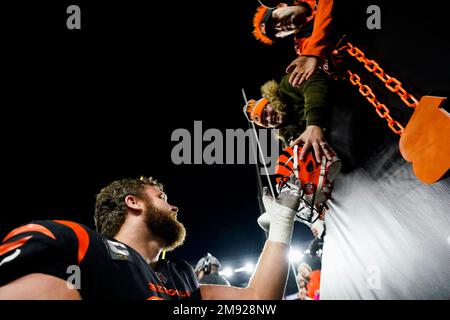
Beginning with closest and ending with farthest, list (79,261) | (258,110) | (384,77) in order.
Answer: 1. (79,261)
2. (384,77)
3. (258,110)

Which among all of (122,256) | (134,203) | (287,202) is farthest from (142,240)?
(287,202)

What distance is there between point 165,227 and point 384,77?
1.52 m

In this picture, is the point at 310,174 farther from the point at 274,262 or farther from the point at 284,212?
the point at 274,262

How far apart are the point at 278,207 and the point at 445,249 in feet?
2.63

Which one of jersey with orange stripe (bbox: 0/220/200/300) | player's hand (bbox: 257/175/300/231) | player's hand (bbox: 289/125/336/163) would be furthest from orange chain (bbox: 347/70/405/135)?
jersey with orange stripe (bbox: 0/220/200/300)

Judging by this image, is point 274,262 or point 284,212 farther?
point 284,212

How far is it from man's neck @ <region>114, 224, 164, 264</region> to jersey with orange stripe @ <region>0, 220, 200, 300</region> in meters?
0.31

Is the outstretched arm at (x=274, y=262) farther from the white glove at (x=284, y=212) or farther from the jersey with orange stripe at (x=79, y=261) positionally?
the jersey with orange stripe at (x=79, y=261)

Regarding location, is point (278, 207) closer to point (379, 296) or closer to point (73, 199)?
point (379, 296)

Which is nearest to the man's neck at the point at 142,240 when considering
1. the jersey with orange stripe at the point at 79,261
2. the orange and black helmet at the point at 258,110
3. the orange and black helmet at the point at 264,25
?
the jersey with orange stripe at the point at 79,261

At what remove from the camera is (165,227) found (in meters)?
1.72

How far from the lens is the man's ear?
177cm

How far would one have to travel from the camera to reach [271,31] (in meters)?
2.13

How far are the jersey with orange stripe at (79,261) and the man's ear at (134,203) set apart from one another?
1.77 ft
